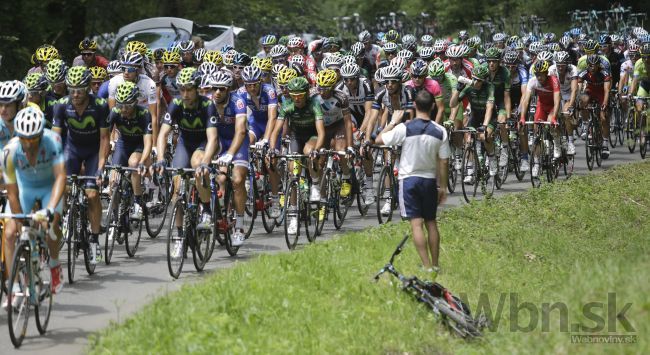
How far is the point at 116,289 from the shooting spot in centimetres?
1305

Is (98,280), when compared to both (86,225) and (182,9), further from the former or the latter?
(182,9)

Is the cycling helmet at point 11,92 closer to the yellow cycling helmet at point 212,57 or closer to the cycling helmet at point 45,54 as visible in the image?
the cycling helmet at point 45,54

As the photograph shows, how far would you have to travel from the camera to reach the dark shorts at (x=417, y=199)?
41.5 ft

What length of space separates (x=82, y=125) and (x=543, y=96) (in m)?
10.1

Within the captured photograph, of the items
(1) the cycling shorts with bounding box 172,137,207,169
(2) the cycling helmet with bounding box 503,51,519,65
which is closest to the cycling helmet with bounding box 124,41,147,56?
(1) the cycling shorts with bounding box 172,137,207,169

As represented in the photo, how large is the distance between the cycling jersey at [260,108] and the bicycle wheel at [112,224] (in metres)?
3.46

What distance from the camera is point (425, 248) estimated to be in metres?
12.7

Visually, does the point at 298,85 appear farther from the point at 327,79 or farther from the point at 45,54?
the point at 45,54

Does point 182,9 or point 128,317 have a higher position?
point 182,9

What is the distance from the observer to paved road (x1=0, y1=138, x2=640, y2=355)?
10820mm

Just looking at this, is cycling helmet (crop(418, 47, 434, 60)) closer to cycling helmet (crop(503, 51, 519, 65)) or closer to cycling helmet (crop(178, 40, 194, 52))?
cycling helmet (crop(503, 51, 519, 65))

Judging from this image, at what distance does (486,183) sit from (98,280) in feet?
28.8

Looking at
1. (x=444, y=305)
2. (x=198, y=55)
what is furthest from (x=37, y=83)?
(x=444, y=305)

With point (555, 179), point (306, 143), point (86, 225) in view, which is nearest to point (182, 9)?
point (555, 179)
